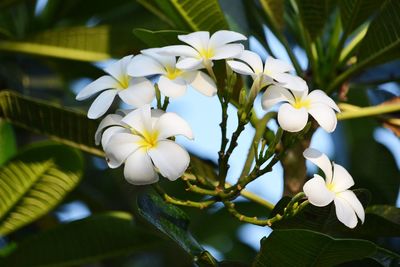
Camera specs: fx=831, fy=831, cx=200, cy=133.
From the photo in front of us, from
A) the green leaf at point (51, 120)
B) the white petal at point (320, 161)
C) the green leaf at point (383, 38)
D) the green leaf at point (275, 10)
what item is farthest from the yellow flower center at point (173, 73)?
the green leaf at point (275, 10)

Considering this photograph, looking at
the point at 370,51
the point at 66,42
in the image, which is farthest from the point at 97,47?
the point at 370,51

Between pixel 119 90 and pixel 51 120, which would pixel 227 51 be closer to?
pixel 119 90

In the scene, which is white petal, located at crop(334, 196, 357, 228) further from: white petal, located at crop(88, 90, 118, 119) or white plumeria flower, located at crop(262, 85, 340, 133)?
white petal, located at crop(88, 90, 118, 119)

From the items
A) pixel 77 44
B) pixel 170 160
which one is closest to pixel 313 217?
pixel 170 160

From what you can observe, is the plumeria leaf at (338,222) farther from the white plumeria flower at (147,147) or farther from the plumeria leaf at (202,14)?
the plumeria leaf at (202,14)

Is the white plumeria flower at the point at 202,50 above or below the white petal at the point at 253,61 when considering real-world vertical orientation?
above

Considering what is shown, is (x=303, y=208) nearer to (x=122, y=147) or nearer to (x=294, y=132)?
(x=294, y=132)
